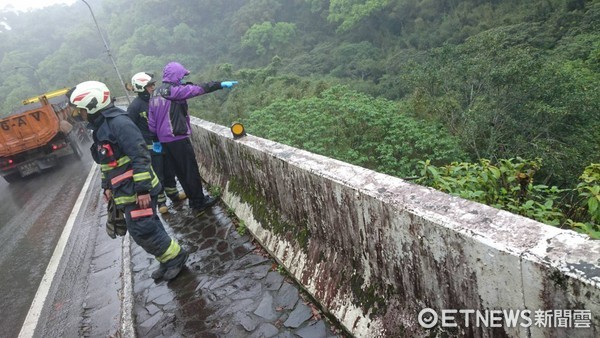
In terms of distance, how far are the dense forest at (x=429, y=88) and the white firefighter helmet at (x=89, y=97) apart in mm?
2886

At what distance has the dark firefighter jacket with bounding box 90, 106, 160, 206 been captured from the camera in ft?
11.2

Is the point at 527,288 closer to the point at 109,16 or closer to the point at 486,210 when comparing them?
the point at 486,210

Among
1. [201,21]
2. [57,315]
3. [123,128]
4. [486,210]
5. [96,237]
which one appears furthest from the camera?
[201,21]

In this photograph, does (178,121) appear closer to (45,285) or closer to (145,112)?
(145,112)

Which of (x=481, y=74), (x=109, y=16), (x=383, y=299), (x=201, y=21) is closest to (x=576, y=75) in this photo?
(x=481, y=74)

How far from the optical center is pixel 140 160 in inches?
135

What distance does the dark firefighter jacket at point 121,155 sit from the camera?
11.2 ft

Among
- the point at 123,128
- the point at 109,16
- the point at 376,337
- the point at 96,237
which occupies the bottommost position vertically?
the point at 96,237

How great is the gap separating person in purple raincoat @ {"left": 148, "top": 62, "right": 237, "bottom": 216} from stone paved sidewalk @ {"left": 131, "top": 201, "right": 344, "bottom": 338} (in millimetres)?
845

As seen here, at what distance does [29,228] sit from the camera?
24.1 feet

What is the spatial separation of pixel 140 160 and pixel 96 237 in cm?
331

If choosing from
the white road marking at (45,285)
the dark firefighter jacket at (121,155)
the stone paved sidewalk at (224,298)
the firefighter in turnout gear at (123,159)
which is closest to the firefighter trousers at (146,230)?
the firefighter in turnout gear at (123,159)

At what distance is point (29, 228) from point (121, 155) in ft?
17.9

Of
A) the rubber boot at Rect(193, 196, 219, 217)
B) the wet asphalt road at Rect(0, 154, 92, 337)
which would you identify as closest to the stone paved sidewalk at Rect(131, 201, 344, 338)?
the rubber boot at Rect(193, 196, 219, 217)
